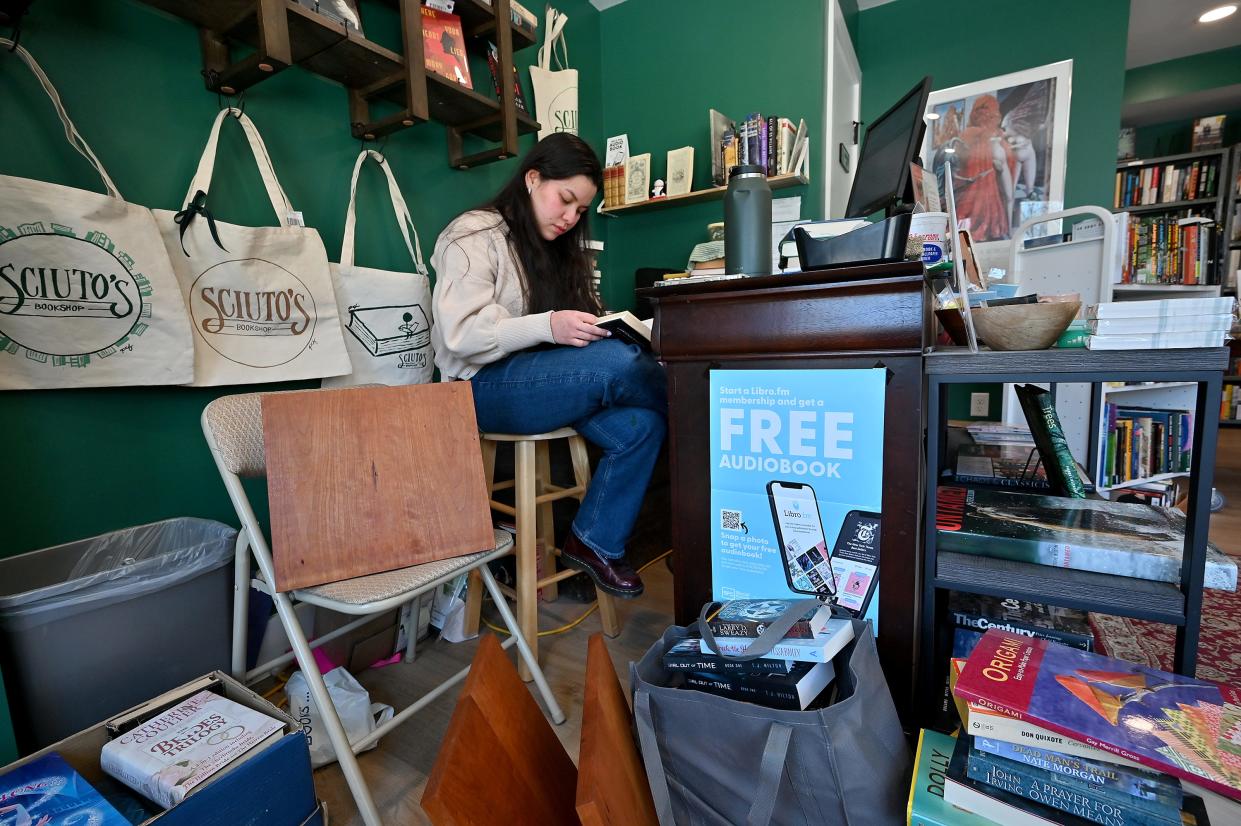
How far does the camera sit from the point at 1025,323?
78 centimetres

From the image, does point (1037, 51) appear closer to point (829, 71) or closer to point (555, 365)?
point (829, 71)

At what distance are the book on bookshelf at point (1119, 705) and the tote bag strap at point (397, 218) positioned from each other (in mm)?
1510

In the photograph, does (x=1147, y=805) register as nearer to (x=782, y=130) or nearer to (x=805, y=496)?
(x=805, y=496)

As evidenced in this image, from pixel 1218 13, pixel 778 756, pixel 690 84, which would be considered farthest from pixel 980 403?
pixel 1218 13

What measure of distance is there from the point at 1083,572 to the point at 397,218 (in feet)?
5.76

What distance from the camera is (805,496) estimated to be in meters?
0.89

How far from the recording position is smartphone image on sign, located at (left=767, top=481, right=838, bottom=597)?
0.88m

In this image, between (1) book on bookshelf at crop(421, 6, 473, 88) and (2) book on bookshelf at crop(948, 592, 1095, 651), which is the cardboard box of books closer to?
(2) book on bookshelf at crop(948, 592, 1095, 651)

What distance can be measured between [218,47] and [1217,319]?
1.80 metres

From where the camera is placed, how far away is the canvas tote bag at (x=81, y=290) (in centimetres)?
90

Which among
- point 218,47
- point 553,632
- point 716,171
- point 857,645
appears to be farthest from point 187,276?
point 716,171

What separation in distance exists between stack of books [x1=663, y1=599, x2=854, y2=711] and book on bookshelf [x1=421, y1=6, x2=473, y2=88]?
153cm

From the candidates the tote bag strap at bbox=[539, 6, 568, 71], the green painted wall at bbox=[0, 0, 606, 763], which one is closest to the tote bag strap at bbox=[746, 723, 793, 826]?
the green painted wall at bbox=[0, 0, 606, 763]

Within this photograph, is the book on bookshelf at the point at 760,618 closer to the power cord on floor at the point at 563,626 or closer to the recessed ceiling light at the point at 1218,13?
the power cord on floor at the point at 563,626
